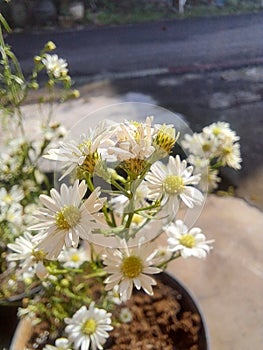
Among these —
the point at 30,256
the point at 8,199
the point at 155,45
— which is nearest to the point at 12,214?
the point at 8,199

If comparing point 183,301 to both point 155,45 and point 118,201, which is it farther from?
point 155,45

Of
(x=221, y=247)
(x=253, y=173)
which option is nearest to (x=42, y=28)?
(x=253, y=173)

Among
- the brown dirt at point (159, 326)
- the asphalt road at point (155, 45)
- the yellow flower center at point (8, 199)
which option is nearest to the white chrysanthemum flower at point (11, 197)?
the yellow flower center at point (8, 199)

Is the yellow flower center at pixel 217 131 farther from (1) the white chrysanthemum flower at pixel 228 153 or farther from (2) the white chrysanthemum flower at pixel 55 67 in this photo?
(2) the white chrysanthemum flower at pixel 55 67

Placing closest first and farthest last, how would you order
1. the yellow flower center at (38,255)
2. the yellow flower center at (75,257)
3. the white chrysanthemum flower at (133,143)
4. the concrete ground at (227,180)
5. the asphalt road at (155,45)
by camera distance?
1. the white chrysanthemum flower at (133,143)
2. the yellow flower center at (38,255)
3. the yellow flower center at (75,257)
4. the concrete ground at (227,180)
5. the asphalt road at (155,45)

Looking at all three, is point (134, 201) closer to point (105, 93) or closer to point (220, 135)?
point (220, 135)

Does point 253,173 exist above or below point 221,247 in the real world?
below
